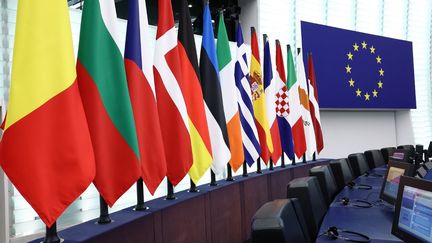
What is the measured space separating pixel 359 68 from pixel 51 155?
25.0ft

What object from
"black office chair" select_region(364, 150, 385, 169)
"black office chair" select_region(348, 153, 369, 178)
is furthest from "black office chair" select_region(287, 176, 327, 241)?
"black office chair" select_region(364, 150, 385, 169)

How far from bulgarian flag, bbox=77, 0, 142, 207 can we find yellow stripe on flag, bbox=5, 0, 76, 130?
189 millimetres

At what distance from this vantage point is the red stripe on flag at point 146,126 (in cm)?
231

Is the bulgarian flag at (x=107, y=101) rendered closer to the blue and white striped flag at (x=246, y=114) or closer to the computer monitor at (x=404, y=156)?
the blue and white striped flag at (x=246, y=114)

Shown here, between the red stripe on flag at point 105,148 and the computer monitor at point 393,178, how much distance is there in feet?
6.20

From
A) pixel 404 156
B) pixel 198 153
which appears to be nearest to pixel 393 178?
pixel 404 156

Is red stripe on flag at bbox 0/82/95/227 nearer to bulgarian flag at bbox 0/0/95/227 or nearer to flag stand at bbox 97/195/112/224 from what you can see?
bulgarian flag at bbox 0/0/95/227

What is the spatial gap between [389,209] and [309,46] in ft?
16.4

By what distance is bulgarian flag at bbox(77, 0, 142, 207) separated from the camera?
6.60ft

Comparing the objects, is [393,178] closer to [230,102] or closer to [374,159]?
[230,102]

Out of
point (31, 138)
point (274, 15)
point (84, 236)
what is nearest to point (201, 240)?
point (84, 236)

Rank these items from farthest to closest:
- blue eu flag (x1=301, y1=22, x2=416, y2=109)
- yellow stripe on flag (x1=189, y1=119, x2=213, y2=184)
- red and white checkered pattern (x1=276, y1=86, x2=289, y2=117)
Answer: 1. blue eu flag (x1=301, y1=22, x2=416, y2=109)
2. red and white checkered pattern (x1=276, y1=86, x2=289, y2=117)
3. yellow stripe on flag (x1=189, y1=119, x2=213, y2=184)

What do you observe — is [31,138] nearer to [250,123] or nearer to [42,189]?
[42,189]

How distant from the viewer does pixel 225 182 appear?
372 centimetres
